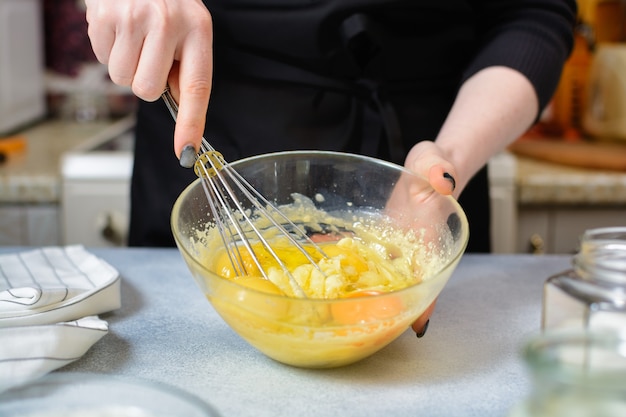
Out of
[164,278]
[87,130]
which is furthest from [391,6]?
[87,130]

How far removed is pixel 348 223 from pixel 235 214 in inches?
4.6

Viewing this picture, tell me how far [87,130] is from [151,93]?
4.50 feet

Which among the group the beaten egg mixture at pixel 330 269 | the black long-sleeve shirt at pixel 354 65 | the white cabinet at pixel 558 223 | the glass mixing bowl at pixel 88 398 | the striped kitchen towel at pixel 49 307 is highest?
the black long-sleeve shirt at pixel 354 65

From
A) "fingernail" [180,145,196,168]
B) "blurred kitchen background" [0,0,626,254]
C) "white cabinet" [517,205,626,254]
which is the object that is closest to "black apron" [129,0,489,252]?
"fingernail" [180,145,196,168]

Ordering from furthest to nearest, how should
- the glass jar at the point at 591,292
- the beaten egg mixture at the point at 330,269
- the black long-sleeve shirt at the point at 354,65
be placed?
1. the black long-sleeve shirt at the point at 354,65
2. the beaten egg mixture at the point at 330,269
3. the glass jar at the point at 591,292

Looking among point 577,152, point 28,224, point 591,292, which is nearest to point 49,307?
point 591,292

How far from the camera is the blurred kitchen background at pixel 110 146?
4.96 feet

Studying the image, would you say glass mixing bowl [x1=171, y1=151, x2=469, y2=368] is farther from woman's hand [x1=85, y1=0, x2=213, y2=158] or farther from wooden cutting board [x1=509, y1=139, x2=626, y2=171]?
wooden cutting board [x1=509, y1=139, x2=626, y2=171]

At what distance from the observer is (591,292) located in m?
0.51

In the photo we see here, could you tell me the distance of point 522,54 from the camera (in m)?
0.95

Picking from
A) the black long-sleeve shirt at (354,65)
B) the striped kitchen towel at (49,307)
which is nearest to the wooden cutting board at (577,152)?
the black long-sleeve shirt at (354,65)

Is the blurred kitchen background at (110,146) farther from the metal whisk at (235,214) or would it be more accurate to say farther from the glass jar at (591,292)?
the glass jar at (591,292)

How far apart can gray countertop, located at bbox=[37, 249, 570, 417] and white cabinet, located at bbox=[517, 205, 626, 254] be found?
2.51 feet

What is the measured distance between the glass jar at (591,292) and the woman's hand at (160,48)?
313mm
